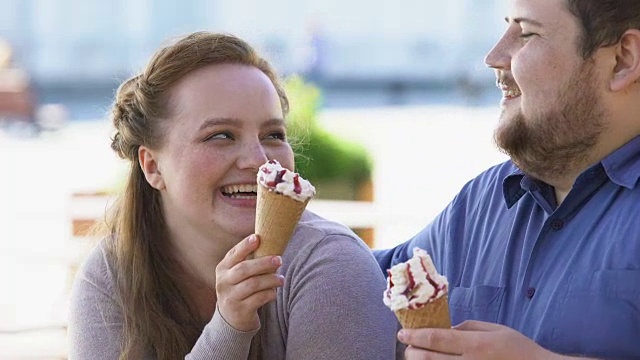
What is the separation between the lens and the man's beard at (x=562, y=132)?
219cm

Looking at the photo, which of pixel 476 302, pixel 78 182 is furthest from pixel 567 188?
pixel 78 182

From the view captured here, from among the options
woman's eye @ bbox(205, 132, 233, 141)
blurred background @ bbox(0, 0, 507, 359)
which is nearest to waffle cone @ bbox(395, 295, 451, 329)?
woman's eye @ bbox(205, 132, 233, 141)

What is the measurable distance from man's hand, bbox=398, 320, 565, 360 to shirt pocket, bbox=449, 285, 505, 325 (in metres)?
0.40

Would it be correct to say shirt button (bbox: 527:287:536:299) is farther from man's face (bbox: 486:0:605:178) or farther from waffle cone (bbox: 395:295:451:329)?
waffle cone (bbox: 395:295:451:329)

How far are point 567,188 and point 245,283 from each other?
0.72 m

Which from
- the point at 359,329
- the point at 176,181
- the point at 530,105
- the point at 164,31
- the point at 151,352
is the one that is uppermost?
the point at 530,105

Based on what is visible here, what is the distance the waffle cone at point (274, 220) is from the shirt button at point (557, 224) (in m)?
0.52

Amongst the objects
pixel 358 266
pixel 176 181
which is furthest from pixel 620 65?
pixel 176 181

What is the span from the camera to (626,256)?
2041 millimetres

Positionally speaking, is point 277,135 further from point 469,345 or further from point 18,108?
point 18,108

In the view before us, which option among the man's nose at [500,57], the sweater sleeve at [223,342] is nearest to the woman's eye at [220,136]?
the sweater sleeve at [223,342]

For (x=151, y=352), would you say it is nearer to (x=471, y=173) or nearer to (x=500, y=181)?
(x=500, y=181)

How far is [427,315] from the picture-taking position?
1887 mm

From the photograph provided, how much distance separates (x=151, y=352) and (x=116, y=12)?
20.5 metres
